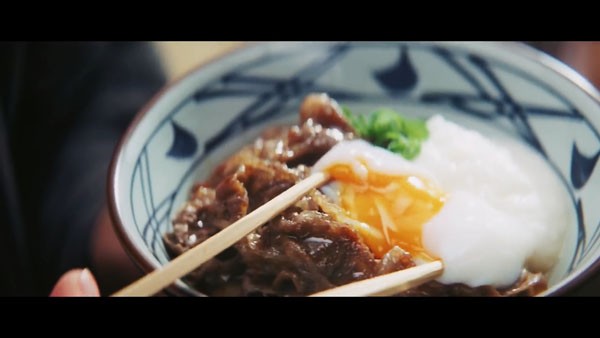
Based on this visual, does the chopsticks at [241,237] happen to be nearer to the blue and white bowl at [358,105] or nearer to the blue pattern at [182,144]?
the blue and white bowl at [358,105]

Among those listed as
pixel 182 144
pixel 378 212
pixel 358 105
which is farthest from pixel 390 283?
pixel 358 105

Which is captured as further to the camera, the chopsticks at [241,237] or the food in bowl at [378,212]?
the food in bowl at [378,212]

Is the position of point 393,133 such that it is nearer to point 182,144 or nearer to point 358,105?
point 358,105

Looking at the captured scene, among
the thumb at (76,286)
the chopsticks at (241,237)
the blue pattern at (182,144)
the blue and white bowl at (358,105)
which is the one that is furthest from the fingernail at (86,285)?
the blue pattern at (182,144)

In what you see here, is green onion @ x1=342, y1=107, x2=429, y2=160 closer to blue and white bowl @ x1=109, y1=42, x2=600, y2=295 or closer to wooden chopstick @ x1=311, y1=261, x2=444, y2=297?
blue and white bowl @ x1=109, y1=42, x2=600, y2=295

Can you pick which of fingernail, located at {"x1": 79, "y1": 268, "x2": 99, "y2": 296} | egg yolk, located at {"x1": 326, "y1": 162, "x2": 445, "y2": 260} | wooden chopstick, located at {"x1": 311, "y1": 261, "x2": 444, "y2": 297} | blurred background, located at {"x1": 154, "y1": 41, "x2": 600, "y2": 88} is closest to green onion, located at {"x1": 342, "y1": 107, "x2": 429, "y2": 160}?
egg yolk, located at {"x1": 326, "y1": 162, "x2": 445, "y2": 260}

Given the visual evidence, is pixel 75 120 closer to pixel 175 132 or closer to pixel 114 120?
pixel 114 120

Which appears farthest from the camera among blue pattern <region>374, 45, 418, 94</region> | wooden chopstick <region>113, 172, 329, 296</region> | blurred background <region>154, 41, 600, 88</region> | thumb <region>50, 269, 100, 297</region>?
blurred background <region>154, 41, 600, 88</region>
